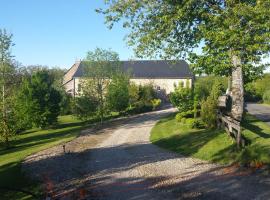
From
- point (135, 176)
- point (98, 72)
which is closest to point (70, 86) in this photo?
point (98, 72)

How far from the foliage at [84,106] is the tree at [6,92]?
6.70m

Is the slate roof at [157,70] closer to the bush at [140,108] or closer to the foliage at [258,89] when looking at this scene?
the foliage at [258,89]

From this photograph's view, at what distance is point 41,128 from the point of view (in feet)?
132

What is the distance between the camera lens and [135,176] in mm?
13789

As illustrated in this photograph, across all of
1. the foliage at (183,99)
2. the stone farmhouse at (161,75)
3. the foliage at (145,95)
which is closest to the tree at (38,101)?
the foliage at (183,99)

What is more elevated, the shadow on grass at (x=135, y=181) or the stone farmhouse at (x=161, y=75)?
the stone farmhouse at (x=161, y=75)

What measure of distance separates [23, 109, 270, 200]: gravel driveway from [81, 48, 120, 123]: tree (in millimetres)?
14173

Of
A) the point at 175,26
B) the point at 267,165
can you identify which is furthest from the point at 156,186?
the point at 175,26

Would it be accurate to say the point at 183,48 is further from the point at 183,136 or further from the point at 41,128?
the point at 41,128

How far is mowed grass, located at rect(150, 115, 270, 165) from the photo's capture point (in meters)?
14.6

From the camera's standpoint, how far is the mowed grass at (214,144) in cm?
1457

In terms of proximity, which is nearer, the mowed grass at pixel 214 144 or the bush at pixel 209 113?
the mowed grass at pixel 214 144

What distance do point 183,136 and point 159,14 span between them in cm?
814

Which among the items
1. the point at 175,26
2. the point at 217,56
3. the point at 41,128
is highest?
the point at 175,26
